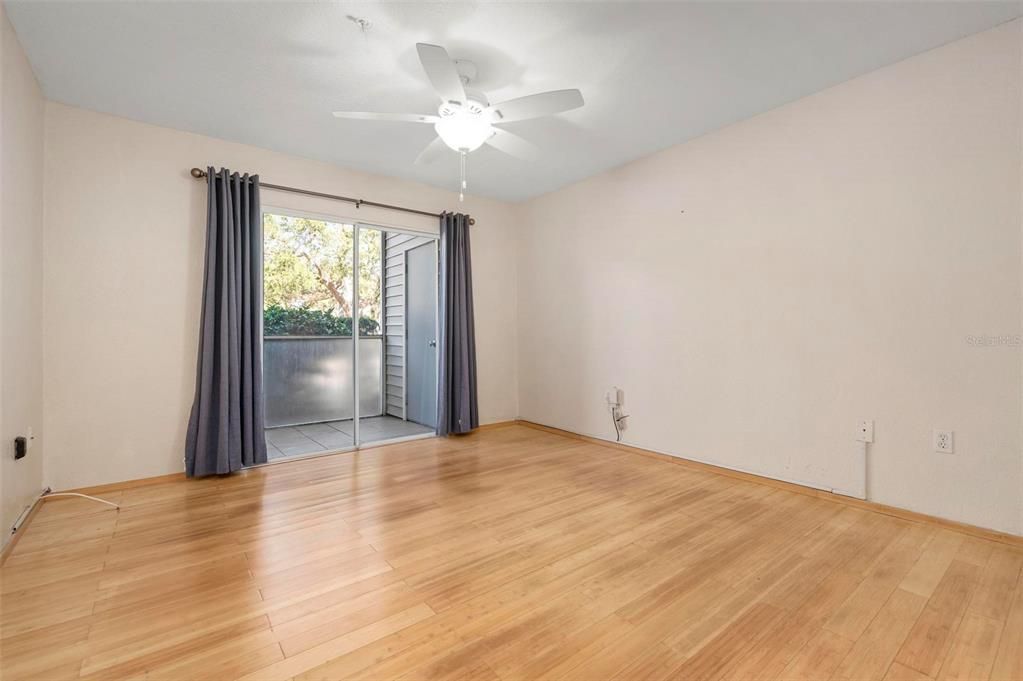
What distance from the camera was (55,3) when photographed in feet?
6.38

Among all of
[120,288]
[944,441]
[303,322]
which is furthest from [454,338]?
[944,441]

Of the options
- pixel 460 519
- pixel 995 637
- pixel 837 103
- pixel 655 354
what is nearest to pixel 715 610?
pixel 995 637

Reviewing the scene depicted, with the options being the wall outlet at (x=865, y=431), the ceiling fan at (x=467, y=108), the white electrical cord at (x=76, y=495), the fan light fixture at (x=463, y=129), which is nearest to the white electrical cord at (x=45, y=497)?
the white electrical cord at (x=76, y=495)

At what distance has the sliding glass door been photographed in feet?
12.4

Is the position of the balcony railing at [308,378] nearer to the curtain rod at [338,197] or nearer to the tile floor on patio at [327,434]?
the tile floor on patio at [327,434]

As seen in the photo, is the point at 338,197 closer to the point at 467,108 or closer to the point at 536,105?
the point at 467,108

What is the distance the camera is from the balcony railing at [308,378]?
3.94 m

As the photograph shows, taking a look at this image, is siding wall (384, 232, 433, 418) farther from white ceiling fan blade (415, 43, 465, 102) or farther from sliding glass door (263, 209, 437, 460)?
white ceiling fan blade (415, 43, 465, 102)

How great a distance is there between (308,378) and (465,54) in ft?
10.2

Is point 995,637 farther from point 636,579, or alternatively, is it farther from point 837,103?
point 837,103

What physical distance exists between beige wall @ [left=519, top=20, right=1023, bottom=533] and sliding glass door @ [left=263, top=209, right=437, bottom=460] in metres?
2.10

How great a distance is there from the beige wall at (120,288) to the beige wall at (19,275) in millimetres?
104

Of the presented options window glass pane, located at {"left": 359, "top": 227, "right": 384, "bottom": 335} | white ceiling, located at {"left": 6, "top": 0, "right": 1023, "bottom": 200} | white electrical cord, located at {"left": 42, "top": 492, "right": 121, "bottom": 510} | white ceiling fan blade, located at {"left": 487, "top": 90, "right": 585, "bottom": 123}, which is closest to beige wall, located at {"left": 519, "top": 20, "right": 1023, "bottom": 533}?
white ceiling, located at {"left": 6, "top": 0, "right": 1023, "bottom": 200}

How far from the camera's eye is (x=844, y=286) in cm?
259
